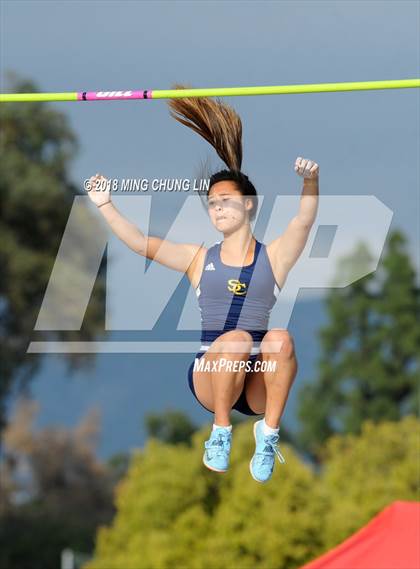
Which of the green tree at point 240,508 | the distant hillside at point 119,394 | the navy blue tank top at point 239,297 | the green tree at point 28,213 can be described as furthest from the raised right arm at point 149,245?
the distant hillside at point 119,394

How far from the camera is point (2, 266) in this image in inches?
813

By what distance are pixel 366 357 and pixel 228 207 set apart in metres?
15.8

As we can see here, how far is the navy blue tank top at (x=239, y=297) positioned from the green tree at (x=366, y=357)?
48.5ft

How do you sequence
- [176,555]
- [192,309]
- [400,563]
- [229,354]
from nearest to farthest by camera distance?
[229,354], [192,309], [400,563], [176,555]

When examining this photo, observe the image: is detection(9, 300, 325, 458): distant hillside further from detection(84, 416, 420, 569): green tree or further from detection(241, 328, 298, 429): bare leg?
detection(241, 328, 298, 429): bare leg

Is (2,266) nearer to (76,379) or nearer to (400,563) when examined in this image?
(76,379)

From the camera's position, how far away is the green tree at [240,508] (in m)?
11.6

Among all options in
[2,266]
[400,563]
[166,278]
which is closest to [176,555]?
[400,563]

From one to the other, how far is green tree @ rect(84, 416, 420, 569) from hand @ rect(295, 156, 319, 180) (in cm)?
603

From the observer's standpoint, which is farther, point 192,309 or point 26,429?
point 26,429

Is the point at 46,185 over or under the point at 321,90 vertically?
over

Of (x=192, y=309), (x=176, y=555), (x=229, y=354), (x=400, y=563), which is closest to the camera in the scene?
(x=229, y=354)

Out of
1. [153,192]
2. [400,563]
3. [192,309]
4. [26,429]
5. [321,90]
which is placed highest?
[26,429]

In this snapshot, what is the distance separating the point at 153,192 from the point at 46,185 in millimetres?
14035
